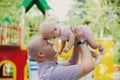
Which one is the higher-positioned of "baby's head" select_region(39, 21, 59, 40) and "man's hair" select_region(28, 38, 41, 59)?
"baby's head" select_region(39, 21, 59, 40)

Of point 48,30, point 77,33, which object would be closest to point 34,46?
point 48,30

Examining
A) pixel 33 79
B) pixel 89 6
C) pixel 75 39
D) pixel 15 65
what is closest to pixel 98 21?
pixel 89 6

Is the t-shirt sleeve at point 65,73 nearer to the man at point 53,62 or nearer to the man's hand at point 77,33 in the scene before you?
the man at point 53,62

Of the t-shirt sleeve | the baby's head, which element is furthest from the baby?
the t-shirt sleeve

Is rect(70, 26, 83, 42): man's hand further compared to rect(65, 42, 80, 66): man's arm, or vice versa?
rect(65, 42, 80, 66): man's arm

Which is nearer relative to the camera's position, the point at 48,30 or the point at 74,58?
the point at 48,30

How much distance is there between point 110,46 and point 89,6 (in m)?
5.61

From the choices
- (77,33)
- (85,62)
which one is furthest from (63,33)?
(85,62)

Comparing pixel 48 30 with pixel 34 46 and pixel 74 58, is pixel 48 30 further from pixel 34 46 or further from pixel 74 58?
pixel 74 58

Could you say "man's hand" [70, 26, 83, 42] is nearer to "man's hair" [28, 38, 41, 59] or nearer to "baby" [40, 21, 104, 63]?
"baby" [40, 21, 104, 63]

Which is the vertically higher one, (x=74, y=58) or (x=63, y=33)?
(x=63, y=33)

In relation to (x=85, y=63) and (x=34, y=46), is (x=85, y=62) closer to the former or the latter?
(x=85, y=63)

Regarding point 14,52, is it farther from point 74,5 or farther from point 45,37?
point 74,5

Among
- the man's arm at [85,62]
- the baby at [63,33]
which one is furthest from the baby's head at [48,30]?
the man's arm at [85,62]
